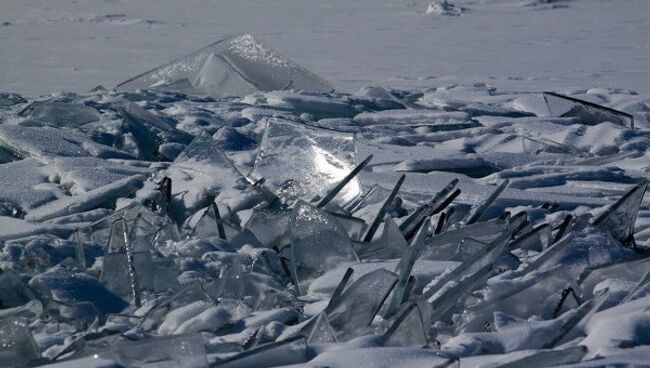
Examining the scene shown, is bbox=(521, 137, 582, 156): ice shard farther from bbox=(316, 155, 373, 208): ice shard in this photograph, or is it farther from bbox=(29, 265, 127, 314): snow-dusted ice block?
bbox=(29, 265, 127, 314): snow-dusted ice block

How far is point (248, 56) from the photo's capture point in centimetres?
620

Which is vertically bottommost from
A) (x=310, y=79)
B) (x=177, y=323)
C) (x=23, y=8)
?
(x=23, y=8)

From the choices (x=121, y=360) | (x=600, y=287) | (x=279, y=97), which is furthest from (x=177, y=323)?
(x=279, y=97)

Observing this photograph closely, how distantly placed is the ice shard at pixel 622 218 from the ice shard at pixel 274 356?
51.9 inches

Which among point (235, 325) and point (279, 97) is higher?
point (235, 325)

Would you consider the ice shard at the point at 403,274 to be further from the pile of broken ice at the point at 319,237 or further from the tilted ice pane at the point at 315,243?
the tilted ice pane at the point at 315,243

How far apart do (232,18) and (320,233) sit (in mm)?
→ 8125

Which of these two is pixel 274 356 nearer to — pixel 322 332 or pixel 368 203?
pixel 322 332

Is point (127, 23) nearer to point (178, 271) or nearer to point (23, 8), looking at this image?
point (23, 8)

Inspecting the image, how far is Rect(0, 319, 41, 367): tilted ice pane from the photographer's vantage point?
2.13 meters

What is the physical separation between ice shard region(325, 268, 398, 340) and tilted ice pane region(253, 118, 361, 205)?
1132mm

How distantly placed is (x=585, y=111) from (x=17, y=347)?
143 inches

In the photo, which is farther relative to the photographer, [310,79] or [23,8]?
[23,8]

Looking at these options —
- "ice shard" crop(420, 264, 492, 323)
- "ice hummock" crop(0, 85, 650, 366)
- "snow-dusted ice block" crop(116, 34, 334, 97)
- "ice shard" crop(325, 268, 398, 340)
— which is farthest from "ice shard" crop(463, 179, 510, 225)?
"snow-dusted ice block" crop(116, 34, 334, 97)
